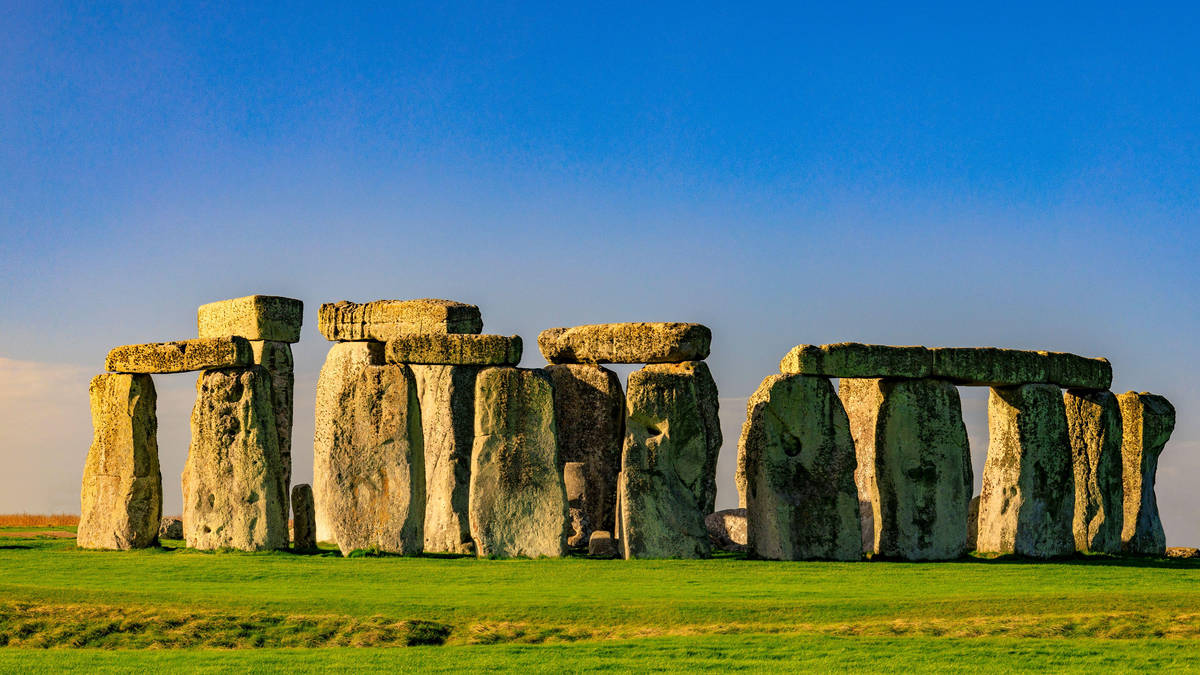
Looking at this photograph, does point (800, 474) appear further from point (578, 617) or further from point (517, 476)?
point (578, 617)

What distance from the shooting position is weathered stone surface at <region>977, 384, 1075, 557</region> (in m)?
25.4

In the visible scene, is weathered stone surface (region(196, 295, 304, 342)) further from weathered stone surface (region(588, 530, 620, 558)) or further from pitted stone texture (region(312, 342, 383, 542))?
weathered stone surface (region(588, 530, 620, 558))

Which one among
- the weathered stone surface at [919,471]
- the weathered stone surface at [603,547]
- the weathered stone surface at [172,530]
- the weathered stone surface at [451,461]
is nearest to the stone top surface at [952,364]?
the weathered stone surface at [919,471]

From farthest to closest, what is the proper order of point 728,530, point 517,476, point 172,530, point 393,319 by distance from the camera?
point 393,319
point 172,530
point 728,530
point 517,476

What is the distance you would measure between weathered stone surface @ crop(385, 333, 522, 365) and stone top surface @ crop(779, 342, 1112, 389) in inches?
160

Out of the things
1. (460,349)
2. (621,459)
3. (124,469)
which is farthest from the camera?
(621,459)

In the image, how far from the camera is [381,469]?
23.5 m

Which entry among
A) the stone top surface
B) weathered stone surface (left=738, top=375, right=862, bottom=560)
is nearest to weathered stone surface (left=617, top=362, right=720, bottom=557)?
weathered stone surface (left=738, top=375, right=862, bottom=560)

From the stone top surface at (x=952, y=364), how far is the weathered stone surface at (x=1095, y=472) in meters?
0.44

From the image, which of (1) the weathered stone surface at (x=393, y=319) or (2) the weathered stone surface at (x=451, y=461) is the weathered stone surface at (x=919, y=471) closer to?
(2) the weathered stone surface at (x=451, y=461)

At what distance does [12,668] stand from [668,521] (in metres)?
9.97

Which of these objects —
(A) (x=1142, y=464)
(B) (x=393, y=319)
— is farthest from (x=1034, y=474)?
(B) (x=393, y=319)

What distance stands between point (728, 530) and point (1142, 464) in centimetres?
767

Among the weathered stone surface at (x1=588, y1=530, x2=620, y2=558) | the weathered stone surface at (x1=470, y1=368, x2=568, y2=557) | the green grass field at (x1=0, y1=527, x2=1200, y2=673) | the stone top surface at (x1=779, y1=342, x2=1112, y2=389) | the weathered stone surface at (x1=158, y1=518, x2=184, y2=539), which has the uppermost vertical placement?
the stone top surface at (x1=779, y1=342, x2=1112, y2=389)
